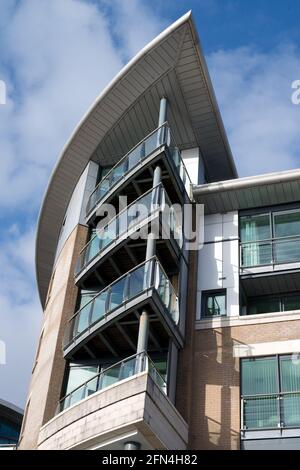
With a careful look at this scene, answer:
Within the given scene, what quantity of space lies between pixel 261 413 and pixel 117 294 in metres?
4.94

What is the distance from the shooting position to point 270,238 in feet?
66.4

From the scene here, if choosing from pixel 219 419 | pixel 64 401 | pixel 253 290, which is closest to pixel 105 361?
pixel 64 401

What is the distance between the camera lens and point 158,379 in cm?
1616

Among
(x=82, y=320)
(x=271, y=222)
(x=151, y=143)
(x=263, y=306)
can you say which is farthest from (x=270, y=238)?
(x=82, y=320)

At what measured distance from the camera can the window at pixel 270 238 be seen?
1981cm

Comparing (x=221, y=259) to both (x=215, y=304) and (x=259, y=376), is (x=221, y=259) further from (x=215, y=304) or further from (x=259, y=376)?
(x=259, y=376)

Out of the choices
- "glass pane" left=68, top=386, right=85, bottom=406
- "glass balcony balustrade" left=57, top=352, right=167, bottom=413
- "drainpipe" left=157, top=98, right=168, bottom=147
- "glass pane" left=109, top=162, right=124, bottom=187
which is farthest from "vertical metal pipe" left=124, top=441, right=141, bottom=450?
"drainpipe" left=157, top=98, right=168, bottom=147

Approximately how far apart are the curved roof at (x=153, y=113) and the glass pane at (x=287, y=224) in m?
3.97

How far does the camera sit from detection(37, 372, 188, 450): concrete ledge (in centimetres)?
1426

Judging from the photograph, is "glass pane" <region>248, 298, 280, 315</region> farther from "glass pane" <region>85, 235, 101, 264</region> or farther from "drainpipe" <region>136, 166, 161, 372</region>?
"glass pane" <region>85, 235, 101, 264</region>

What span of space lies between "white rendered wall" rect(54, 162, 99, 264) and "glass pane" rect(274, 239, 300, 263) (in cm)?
673

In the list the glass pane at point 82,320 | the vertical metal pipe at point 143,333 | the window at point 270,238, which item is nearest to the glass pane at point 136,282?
the vertical metal pipe at point 143,333

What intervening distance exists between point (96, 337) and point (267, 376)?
489cm
